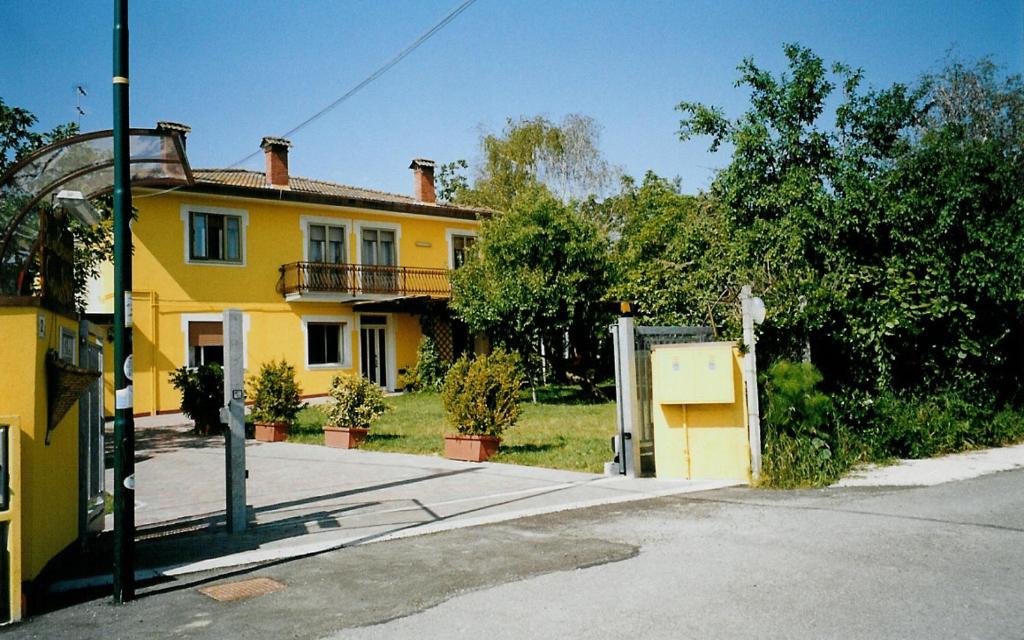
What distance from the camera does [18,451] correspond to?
5.01 metres

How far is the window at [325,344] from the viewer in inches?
1046

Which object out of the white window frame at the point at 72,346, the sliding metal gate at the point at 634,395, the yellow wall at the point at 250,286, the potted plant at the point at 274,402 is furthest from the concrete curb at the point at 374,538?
the yellow wall at the point at 250,286

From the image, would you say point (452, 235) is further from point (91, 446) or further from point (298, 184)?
point (91, 446)

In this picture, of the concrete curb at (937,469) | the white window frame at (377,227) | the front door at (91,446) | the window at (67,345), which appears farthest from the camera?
the white window frame at (377,227)

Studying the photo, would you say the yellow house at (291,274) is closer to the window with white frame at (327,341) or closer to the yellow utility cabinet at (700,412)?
the window with white frame at (327,341)

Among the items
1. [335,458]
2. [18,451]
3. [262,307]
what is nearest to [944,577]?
[18,451]

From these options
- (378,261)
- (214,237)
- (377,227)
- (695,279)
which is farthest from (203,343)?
(695,279)

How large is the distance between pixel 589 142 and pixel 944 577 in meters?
34.9

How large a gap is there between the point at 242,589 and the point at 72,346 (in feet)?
7.83

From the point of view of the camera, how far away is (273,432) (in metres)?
15.9

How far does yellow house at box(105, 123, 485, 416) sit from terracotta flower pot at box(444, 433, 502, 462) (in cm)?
1368

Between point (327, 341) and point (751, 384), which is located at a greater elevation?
point (327, 341)

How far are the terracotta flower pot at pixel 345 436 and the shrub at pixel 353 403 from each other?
0.13 m

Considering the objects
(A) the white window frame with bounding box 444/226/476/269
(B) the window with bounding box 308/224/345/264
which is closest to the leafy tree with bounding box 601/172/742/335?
(B) the window with bounding box 308/224/345/264
